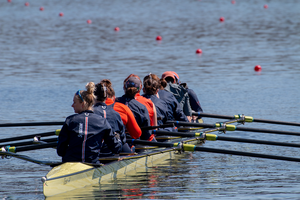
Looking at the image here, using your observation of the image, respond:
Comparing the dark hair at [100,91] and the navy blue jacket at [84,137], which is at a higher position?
the dark hair at [100,91]

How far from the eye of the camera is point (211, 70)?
21531mm

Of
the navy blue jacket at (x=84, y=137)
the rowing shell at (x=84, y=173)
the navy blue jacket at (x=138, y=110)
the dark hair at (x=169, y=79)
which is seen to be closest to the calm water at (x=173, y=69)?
the rowing shell at (x=84, y=173)

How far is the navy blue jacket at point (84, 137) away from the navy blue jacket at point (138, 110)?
1.33 m

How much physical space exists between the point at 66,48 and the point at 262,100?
46.9 feet

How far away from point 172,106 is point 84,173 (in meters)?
3.84

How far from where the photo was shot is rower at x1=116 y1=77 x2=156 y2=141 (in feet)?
28.7

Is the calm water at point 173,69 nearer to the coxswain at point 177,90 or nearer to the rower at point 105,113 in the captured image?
the rower at point 105,113

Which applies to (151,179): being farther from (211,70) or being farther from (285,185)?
(211,70)

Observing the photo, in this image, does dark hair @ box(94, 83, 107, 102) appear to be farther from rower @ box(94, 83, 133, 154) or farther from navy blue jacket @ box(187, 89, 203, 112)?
navy blue jacket @ box(187, 89, 203, 112)

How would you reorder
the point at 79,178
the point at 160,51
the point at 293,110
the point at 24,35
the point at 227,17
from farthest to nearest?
1. the point at 227,17
2. the point at 24,35
3. the point at 160,51
4. the point at 293,110
5. the point at 79,178

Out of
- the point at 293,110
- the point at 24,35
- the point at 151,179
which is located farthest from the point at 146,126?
the point at 24,35

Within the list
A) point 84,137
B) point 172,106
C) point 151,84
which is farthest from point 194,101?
point 84,137

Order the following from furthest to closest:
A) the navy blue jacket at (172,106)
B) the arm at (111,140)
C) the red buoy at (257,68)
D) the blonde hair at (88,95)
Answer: the red buoy at (257,68) → the navy blue jacket at (172,106) → the arm at (111,140) → the blonde hair at (88,95)

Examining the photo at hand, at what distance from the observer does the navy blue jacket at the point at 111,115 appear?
7639mm
